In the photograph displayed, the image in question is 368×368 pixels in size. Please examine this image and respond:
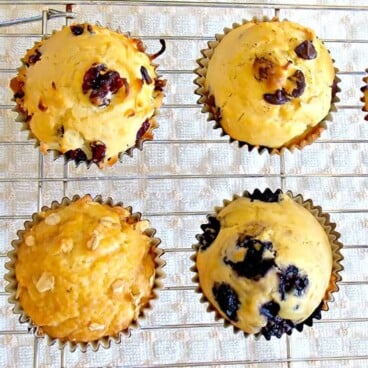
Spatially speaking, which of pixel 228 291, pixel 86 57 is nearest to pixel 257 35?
pixel 86 57

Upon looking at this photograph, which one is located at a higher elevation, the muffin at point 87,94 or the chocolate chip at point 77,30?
the chocolate chip at point 77,30

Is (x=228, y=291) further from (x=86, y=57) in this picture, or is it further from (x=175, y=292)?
(x=86, y=57)

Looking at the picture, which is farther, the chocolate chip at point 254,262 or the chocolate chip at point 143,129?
the chocolate chip at point 143,129

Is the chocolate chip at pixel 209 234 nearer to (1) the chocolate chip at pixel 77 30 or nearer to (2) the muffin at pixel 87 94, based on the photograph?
(2) the muffin at pixel 87 94

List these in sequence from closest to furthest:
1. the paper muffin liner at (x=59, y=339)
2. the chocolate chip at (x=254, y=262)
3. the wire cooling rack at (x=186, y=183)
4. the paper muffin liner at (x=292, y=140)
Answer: the chocolate chip at (x=254, y=262)
the paper muffin liner at (x=59, y=339)
the paper muffin liner at (x=292, y=140)
the wire cooling rack at (x=186, y=183)

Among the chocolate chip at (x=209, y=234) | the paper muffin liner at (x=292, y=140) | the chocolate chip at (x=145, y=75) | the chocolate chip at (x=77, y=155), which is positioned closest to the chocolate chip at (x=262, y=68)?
the paper muffin liner at (x=292, y=140)

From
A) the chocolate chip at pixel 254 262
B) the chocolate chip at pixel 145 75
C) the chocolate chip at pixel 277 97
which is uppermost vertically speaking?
the chocolate chip at pixel 145 75

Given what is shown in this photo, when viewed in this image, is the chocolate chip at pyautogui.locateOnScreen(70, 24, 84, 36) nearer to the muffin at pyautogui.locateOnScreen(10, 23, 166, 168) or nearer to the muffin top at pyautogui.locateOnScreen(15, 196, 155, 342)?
the muffin at pyautogui.locateOnScreen(10, 23, 166, 168)

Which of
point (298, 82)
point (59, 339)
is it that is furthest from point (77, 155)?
point (298, 82)
